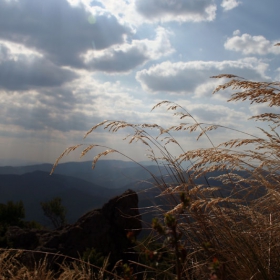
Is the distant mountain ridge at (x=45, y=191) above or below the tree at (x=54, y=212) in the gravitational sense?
below

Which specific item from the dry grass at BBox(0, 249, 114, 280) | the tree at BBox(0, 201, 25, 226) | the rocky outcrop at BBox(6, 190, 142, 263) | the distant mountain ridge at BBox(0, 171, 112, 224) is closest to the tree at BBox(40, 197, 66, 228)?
the tree at BBox(0, 201, 25, 226)

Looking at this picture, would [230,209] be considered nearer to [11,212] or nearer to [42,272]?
[42,272]

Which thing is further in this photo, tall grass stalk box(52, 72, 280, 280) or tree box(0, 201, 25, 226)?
tree box(0, 201, 25, 226)

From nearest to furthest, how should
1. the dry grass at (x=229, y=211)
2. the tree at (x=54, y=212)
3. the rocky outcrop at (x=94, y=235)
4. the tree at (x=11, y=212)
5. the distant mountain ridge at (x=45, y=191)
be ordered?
the dry grass at (x=229, y=211), the rocky outcrop at (x=94, y=235), the tree at (x=11, y=212), the tree at (x=54, y=212), the distant mountain ridge at (x=45, y=191)

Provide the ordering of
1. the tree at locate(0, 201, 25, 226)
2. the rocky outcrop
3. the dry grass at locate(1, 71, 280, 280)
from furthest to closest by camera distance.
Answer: the tree at locate(0, 201, 25, 226) < the rocky outcrop < the dry grass at locate(1, 71, 280, 280)

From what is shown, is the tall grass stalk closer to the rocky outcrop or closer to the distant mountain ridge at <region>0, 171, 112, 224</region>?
the rocky outcrop

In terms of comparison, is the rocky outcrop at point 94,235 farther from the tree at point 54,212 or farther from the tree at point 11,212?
the tree at point 54,212

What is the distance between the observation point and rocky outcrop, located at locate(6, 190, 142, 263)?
4891 millimetres

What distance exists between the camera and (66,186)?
466ft

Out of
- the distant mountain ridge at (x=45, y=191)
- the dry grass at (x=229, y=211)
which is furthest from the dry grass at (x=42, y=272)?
the distant mountain ridge at (x=45, y=191)

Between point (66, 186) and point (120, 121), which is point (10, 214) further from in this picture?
point (66, 186)

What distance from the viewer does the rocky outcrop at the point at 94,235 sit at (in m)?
4.89

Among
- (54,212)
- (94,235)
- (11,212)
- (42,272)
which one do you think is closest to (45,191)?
(54,212)

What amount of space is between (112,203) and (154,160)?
3065 mm
